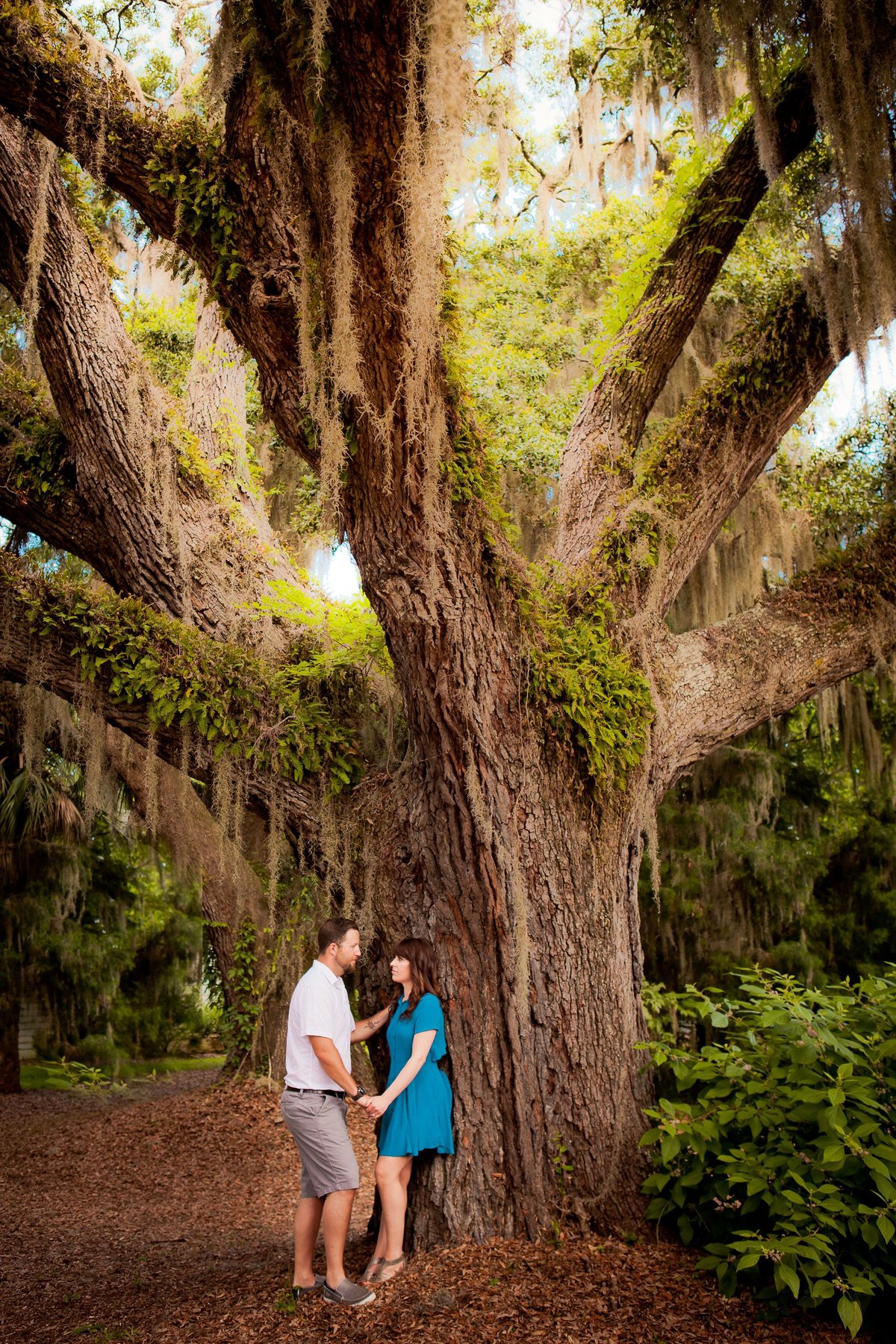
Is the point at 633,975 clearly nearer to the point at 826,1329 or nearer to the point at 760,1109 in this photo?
the point at 760,1109

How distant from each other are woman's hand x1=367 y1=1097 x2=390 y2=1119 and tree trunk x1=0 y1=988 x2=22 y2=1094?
7578 mm

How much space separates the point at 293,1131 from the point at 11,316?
256 inches

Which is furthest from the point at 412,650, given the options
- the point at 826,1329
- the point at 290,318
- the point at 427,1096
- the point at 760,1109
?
the point at 826,1329

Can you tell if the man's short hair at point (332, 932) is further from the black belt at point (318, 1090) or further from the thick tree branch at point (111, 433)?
the thick tree branch at point (111, 433)

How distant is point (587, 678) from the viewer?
4609mm

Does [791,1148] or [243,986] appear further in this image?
[243,986]

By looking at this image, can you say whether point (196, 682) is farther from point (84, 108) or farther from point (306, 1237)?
point (84, 108)

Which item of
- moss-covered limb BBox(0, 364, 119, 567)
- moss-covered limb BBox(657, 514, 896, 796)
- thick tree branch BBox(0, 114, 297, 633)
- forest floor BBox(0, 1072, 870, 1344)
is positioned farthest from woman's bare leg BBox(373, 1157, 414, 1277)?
moss-covered limb BBox(0, 364, 119, 567)

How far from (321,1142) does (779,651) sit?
3297mm

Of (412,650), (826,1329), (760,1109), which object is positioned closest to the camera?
(826,1329)

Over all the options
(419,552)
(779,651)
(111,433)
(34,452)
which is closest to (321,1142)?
(419,552)

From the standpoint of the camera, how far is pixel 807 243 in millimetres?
5289

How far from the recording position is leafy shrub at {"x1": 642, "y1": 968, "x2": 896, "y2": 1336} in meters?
3.46

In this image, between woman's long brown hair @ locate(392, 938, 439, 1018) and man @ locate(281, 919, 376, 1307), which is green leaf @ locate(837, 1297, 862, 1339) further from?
woman's long brown hair @ locate(392, 938, 439, 1018)
